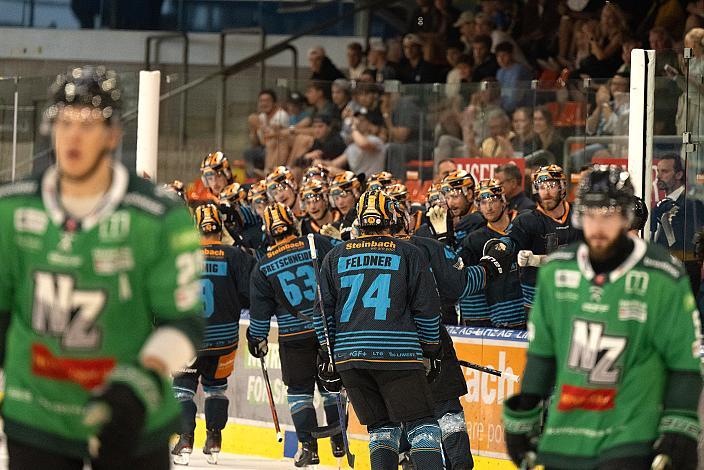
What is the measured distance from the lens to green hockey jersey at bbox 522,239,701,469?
4879 millimetres

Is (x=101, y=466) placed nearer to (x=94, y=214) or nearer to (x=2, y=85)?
(x=94, y=214)

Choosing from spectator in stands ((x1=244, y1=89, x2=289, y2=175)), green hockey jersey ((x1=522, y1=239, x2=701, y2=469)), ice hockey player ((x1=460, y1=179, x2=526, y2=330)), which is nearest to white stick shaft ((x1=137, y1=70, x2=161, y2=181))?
ice hockey player ((x1=460, y1=179, x2=526, y2=330))

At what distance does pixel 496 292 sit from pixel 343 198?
178cm

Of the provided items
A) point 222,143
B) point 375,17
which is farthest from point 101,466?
point 375,17

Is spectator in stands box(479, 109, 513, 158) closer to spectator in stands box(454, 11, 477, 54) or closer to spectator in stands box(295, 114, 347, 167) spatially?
spectator in stands box(295, 114, 347, 167)

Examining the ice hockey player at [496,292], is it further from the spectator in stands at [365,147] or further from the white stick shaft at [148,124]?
the spectator in stands at [365,147]

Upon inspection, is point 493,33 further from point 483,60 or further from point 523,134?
point 523,134

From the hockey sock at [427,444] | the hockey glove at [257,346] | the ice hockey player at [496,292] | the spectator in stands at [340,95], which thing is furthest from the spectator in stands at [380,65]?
the hockey sock at [427,444]

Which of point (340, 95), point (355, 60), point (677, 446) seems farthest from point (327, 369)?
point (355, 60)

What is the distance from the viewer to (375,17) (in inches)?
693

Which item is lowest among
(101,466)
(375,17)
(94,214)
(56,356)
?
(101,466)

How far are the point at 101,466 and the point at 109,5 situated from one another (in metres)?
14.7

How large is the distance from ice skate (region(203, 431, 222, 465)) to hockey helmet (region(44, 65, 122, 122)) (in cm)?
694

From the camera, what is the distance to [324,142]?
14133 millimetres
